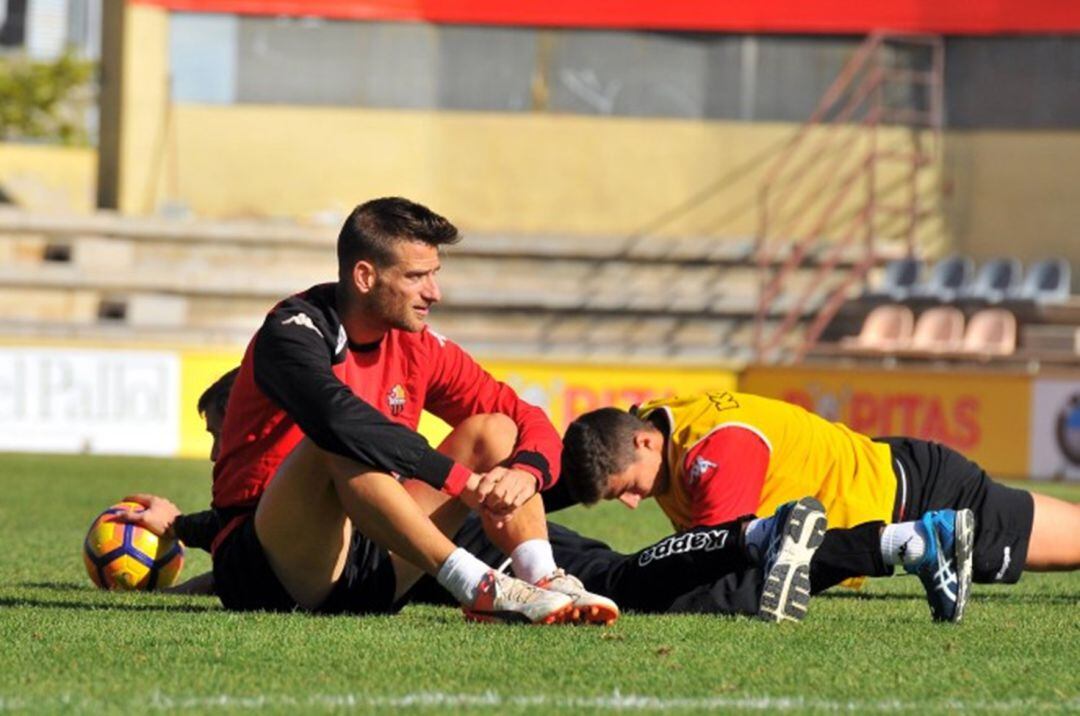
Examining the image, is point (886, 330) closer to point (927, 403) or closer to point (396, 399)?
point (927, 403)

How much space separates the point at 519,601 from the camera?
6391mm

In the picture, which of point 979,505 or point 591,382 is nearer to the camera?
point 979,505

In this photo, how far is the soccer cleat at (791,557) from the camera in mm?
6477

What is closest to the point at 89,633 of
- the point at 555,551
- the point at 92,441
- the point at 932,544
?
the point at 555,551

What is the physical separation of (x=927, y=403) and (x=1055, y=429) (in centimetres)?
136

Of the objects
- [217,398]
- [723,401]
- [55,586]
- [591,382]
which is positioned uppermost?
[723,401]

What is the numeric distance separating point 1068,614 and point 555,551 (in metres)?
1.95

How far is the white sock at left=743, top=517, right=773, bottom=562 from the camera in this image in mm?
6641

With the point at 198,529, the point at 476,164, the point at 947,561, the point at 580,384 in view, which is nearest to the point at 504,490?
the point at 947,561

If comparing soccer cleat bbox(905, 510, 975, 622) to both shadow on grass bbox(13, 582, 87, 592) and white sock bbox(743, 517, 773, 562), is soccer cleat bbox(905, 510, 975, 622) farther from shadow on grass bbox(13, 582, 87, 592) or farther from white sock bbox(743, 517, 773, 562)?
shadow on grass bbox(13, 582, 87, 592)

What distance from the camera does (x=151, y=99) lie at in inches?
1150

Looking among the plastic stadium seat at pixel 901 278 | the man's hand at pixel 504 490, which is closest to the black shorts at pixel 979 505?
the man's hand at pixel 504 490

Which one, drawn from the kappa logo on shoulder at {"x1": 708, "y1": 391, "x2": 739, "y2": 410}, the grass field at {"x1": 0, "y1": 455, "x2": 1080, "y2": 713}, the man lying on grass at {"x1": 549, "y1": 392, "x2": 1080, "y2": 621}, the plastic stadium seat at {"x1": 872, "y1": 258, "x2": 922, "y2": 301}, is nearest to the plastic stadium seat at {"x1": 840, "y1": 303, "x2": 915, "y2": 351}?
the plastic stadium seat at {"x1": 872, "y1": 258, "x2": 922, "y2": 301}

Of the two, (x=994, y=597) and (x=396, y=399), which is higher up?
(x=396, y=399)
